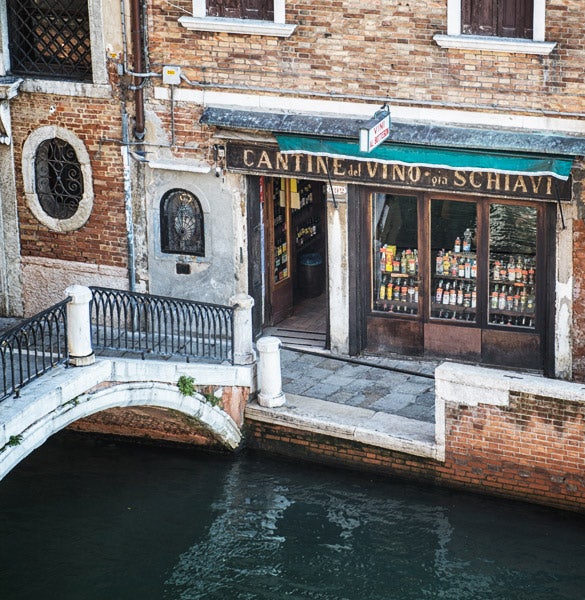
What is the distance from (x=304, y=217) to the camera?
64.3ft

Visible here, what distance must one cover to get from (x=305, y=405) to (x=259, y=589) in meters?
2.70

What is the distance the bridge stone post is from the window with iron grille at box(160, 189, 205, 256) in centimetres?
334

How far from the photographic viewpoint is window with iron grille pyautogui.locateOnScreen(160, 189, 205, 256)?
58.6ft

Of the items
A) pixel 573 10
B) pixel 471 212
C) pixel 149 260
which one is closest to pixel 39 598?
pixel 149 260

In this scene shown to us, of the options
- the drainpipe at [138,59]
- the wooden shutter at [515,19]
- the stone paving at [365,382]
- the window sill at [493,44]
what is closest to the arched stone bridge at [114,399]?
the stone paving at [365,382]

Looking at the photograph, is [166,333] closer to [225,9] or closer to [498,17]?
[225,9]

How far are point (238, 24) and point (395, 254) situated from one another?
3.29 metres

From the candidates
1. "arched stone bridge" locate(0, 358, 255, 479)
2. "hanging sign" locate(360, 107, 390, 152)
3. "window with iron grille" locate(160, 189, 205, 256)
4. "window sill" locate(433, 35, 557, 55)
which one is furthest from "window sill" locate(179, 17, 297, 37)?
"arched stone bridge" locate(0, 358, 255, 479)

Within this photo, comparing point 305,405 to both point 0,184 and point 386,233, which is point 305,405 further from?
point 0,184

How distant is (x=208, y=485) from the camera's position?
1658cm

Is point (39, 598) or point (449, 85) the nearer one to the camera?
point (39, 598)

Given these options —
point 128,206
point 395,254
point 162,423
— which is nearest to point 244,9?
point 128,206

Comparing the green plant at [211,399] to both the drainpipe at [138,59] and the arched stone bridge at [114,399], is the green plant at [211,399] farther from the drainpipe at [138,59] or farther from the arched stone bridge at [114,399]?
the drainpipe at [138,59]

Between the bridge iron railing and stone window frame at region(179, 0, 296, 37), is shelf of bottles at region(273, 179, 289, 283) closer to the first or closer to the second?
the bridge iron railing
